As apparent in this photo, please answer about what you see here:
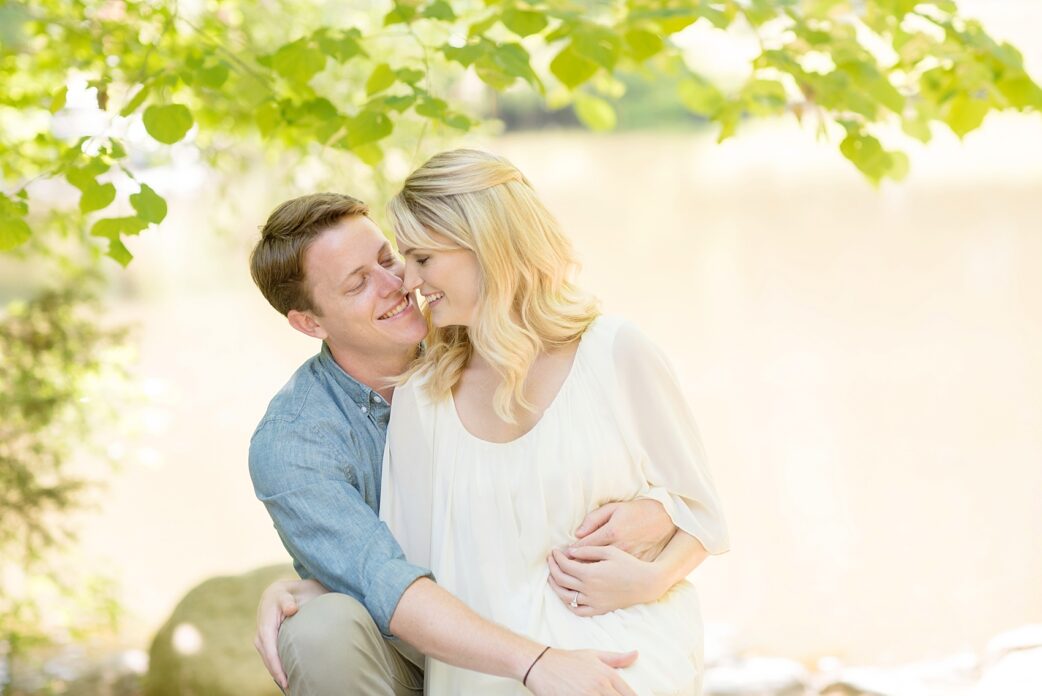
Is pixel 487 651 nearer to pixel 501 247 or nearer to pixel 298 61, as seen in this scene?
pixel 501 247

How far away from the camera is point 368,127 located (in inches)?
122

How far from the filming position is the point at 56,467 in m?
4.74

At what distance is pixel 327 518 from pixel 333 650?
0.84 feet

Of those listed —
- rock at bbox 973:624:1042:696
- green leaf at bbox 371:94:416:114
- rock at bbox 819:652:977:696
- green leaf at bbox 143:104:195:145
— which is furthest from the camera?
rock at bbox 819:652:977:696

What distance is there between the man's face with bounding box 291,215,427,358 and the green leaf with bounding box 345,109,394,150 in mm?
450

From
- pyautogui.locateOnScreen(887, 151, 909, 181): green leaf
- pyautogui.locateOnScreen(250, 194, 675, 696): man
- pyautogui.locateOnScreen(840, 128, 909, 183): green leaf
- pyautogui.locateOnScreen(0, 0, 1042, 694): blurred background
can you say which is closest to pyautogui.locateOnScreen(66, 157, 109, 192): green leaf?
pyautogui.locateOnScreen(250, 194, 675, 696): man

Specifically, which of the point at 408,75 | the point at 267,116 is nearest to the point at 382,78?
the point at 408,75

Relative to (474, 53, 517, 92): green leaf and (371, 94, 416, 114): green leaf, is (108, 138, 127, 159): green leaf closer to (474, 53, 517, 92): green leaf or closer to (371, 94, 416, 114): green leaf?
(371, 94, 416, 114): green leaf

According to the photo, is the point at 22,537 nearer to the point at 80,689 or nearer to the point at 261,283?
the point at 80,689

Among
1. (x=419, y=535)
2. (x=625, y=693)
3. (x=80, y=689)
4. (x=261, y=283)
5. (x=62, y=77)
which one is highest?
(x=62, y=77)

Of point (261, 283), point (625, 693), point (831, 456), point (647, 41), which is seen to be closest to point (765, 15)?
point (647, 41)

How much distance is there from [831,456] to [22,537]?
466 centimetres

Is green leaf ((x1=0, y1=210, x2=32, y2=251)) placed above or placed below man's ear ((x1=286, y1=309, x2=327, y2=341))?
above

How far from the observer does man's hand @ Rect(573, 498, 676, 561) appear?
2381mm
